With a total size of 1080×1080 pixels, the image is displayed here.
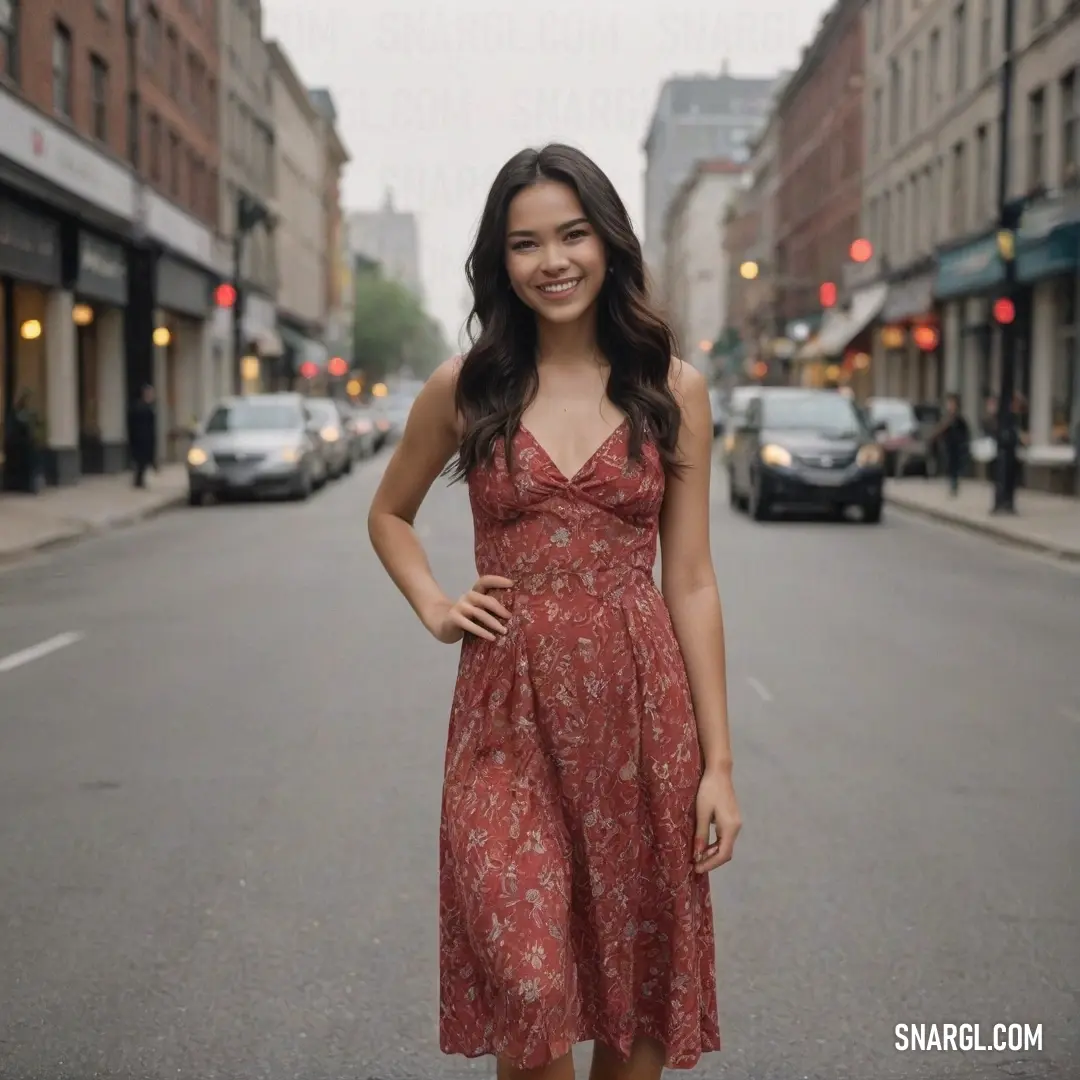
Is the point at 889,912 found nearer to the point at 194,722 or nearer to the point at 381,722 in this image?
the point at 381,722

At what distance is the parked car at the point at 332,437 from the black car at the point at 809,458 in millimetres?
9966

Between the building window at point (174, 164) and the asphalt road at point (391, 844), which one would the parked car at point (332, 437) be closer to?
the building window at point (174, 164)

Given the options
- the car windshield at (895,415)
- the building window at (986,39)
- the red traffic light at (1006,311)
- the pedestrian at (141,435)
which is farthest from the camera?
the building window at (986,39)

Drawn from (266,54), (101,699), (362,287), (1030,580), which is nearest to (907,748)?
(101,699)

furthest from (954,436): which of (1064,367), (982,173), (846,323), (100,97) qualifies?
(846,323)

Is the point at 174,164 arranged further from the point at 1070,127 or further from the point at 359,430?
the point at 1070,127

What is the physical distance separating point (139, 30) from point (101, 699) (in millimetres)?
30113

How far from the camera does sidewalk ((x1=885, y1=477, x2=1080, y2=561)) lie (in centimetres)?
1889

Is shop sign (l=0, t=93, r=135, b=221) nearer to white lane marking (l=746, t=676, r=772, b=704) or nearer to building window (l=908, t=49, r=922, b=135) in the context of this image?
white lane marking (l=746, t=676, r=772, b=704)

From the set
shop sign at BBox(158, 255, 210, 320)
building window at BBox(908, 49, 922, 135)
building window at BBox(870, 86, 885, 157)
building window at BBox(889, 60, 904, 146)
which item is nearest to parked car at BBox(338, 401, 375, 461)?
shop sign at BBox(158, 255, 210, 320)

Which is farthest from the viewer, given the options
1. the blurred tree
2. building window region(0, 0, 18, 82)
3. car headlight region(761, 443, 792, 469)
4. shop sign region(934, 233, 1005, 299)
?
the blurred tree

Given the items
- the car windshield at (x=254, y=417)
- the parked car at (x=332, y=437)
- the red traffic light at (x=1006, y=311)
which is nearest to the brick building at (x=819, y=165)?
the parked car at (x=332, y=437)

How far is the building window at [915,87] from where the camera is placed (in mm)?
43594

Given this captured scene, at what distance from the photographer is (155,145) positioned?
39688 mm
